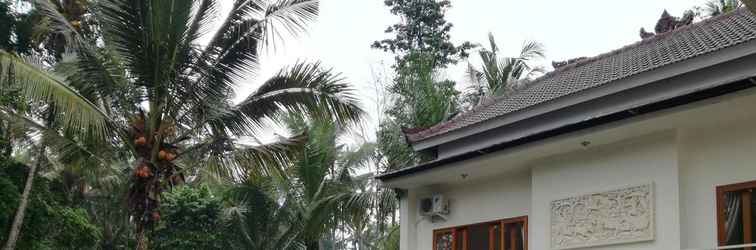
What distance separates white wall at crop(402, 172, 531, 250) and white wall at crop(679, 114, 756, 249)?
2.36 m

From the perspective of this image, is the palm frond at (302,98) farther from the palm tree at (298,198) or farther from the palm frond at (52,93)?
the palm tree at (298,198)

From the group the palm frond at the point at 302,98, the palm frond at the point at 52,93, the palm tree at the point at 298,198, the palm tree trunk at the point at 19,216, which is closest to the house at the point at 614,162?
the palm frond at the point at 302,98

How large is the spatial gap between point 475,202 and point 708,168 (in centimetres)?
351

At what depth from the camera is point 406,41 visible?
2622 centimetres

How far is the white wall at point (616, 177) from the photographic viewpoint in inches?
359

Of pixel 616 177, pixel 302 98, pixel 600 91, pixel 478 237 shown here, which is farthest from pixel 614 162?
pixel 302 98

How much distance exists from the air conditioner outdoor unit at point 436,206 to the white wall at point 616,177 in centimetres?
152

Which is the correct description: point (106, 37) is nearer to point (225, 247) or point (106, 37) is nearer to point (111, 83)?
point (111, 83)

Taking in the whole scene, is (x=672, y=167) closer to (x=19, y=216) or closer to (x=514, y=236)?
(x=514, y=236)

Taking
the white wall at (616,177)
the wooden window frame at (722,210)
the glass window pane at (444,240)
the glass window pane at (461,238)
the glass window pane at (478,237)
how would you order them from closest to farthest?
the wooden window frame at (722,210), the white wall at (616,177), the glass window pane at (478,237), the glass window pane at (461,238), the glass window pane at (444,240)

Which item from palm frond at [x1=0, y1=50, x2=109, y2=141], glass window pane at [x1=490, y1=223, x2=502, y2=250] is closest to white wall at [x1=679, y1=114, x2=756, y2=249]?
glass window pane at [x1=490, y1=223, x2=502, y2=250]

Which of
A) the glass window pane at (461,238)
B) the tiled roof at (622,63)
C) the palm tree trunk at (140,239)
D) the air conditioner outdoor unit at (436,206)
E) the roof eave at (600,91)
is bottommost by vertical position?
the palm tree trunk at (140,239)

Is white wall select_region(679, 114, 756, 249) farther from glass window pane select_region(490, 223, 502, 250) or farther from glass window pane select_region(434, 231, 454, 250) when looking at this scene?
glass window pane select_region(434, 231, 454, 250)

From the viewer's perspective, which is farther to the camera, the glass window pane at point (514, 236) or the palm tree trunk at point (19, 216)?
the palm tree trunk at point (19, 216)
